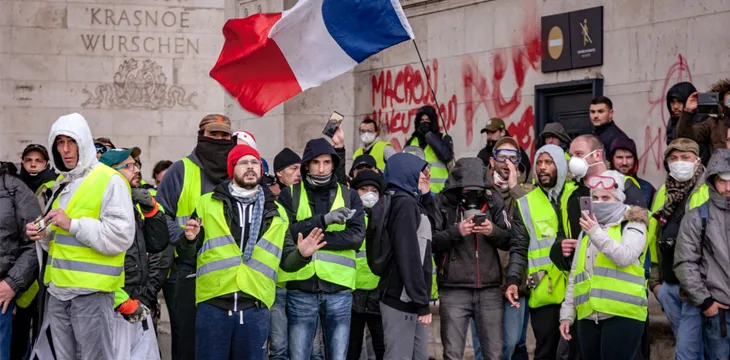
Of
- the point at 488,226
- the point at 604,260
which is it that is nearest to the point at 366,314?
the point at 488,226

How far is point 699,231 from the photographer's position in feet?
35.3

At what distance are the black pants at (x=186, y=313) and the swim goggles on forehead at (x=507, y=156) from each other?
3.33m

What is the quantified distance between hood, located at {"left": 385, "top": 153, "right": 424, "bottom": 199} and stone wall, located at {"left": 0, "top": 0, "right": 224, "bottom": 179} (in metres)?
12.5

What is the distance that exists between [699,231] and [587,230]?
126cm

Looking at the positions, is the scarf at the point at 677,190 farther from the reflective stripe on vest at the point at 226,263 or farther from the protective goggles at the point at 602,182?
the reflective stripe on vest at the point at 226,263

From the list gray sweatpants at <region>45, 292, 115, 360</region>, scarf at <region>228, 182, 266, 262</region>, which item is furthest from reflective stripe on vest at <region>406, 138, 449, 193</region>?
gray sweatpants at <region>45, 292, 115, 360</region>

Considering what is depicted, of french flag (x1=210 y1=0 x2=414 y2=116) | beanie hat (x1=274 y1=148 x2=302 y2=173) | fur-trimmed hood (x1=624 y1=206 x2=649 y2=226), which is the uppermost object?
french flag (x1=210 y1=0 x2=414 y2=116)

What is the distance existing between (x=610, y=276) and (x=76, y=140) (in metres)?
3.97

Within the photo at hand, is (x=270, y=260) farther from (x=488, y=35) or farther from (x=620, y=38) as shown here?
(x=488, y=35)

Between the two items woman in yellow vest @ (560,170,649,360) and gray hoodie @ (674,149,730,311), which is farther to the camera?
gray hoodie @ (674,149,730,311)

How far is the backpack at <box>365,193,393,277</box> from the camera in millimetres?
10945

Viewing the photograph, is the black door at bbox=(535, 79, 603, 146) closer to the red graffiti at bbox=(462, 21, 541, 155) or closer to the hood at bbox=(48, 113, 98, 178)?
the red graffiti at bbox=(462, 21, 541, 155)

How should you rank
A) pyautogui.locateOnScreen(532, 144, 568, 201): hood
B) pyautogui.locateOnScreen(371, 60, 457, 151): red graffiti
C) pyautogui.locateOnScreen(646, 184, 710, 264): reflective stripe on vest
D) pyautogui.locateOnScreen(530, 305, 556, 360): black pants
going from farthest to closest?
pyautogui.locateOnScreen(371, 60, 457, 151): red graffiti, pyautogui.locateOnScreen(532, 144, 568, 201): hood, pyautogui.locateOnScreen(530, 305, 556, 360): black pants, pyautogui.locateOnScreen(646, 184, 710, 264): reflective stripe on vest

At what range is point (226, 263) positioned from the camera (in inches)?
398
